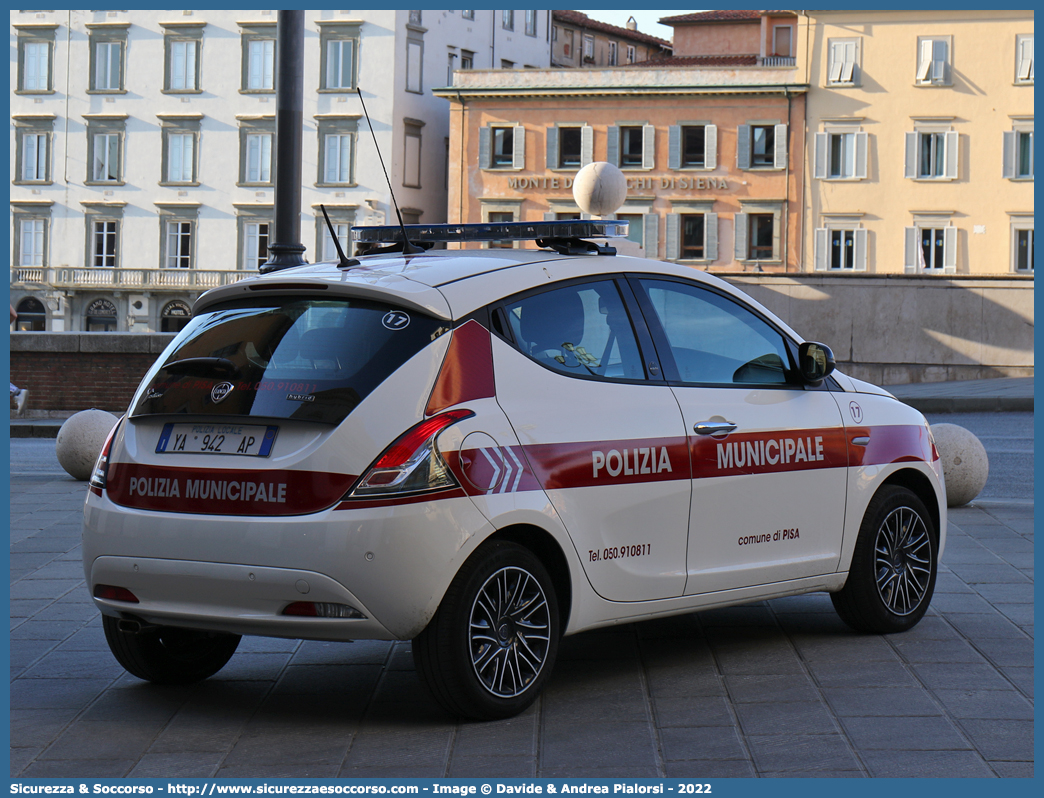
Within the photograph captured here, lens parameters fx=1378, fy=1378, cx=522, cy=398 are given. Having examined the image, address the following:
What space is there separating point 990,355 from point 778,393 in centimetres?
2555

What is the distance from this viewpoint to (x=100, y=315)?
6081 cm

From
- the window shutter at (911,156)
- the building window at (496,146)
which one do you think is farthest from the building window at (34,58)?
the window shutter at (911,156)

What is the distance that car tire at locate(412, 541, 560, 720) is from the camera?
4496 millimetres

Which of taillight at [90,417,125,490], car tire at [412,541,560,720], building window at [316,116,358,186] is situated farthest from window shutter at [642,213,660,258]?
car tire at [412,541,560,720]

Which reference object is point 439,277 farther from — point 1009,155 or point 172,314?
point 172,314

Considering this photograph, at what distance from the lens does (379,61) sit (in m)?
57.9

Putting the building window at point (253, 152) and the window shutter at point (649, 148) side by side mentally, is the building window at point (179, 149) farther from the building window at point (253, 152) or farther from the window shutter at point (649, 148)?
the window shutter at point (649, 148)

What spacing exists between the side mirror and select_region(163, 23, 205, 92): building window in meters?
58.2

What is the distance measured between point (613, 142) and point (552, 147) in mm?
2373

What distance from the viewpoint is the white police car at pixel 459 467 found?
441 centimetres

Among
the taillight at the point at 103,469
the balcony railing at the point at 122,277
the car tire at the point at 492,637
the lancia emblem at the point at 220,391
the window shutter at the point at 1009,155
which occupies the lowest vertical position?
the car tire at the point at 492,637

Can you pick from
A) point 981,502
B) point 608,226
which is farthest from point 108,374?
point 608,226

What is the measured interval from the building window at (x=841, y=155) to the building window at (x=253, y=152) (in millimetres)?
23407

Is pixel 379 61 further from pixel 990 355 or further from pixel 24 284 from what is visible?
pixel 990 355
